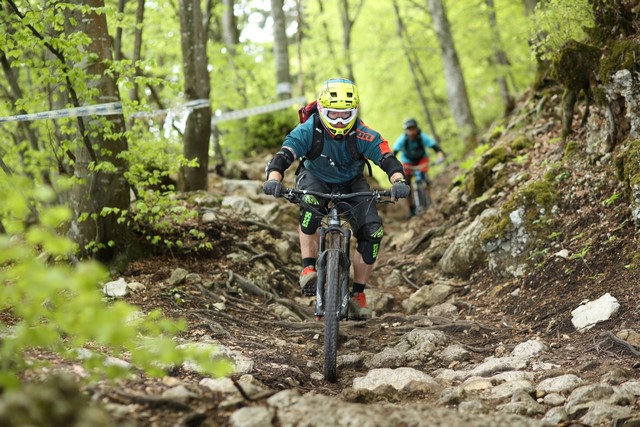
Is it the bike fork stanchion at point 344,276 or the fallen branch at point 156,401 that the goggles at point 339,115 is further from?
the fallen branch at point 156,401

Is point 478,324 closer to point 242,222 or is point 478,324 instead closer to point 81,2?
point 242,222

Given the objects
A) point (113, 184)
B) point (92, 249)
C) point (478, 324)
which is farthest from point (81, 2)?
point (478, 324)

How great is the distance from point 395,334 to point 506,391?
2.34 meters

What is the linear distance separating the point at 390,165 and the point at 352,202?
0.56m

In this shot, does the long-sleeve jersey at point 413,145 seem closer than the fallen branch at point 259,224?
No

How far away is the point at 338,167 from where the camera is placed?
6410 millimetres

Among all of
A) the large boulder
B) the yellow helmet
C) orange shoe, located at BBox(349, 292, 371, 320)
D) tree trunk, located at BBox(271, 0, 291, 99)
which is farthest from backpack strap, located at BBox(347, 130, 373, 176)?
tree trunk, located at BBox(271, 0, 291, 99)

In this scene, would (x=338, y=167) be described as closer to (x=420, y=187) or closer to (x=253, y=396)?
(x=253, y=396)

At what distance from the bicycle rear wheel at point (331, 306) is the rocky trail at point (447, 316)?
19 cm

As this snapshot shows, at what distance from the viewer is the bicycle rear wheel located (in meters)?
4.97

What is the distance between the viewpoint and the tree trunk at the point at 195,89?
977 centimetres

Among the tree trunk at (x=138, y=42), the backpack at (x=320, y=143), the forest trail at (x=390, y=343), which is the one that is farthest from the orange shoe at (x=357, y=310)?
the tree trunk at (x=138, y=42)

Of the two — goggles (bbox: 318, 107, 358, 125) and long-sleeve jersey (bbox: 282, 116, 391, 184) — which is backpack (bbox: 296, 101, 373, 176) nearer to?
long-sleeve jersey (bbox: 282, 116, 391, 184)

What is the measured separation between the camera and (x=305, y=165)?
21.4 feet
